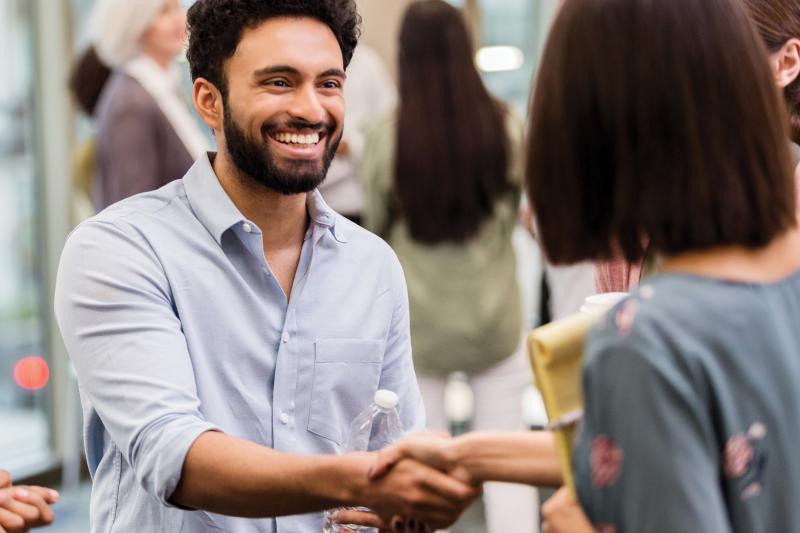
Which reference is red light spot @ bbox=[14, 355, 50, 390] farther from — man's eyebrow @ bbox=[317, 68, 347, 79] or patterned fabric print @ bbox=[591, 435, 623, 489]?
patterned fabric print @ bbox=[591, 435, 623, 489]

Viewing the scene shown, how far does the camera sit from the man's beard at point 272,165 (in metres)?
2.08

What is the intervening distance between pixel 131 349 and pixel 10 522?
1.56 ft

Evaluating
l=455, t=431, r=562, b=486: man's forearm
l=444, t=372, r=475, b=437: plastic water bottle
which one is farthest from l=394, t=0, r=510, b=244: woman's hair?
l=455, t=431, r=562, b=486: man's forearm

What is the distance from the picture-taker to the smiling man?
1.73 m

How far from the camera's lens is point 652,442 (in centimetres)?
115

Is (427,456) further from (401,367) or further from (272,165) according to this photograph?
(272,165)

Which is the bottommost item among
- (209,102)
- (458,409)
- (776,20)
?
(458,409)

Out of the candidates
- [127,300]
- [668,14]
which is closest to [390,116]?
[127,300]

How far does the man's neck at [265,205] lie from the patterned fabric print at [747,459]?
1.10 metres

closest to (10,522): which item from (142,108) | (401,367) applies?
(401,367)

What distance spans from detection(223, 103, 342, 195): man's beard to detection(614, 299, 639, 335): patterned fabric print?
3.23ft

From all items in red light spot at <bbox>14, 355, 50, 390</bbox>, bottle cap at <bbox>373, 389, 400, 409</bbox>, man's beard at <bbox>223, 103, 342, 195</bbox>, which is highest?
man's beard at <bbox>223, 103, 342, 195</bbox>

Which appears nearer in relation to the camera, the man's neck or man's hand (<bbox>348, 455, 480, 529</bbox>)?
man's hand (<bbox>348, 455, 480, 529</bbox>)

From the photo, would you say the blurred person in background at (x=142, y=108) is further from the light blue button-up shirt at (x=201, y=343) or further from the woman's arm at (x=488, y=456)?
the woman's arm at (x=488, y=456)
